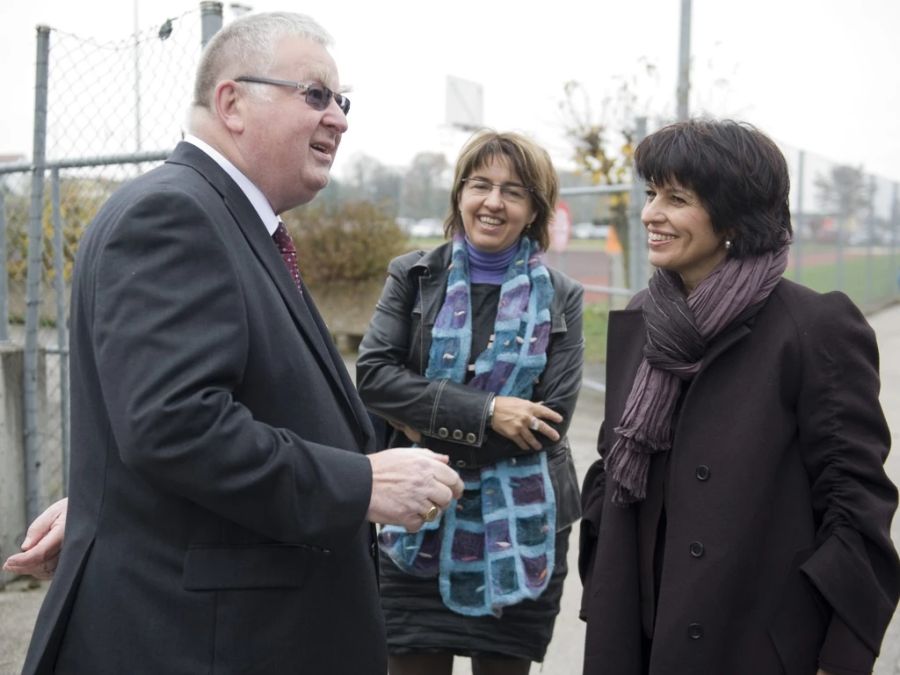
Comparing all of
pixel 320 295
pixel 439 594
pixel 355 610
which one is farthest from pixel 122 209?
pixel 320 295

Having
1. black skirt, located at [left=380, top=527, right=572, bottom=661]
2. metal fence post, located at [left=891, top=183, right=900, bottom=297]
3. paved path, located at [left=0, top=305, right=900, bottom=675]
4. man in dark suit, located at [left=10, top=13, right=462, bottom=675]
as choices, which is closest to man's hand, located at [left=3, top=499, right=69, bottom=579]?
man in dark suit, located at [left=10, top=13, right=462, bottom=675]

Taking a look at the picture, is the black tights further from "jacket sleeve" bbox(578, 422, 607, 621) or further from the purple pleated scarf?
the purple pleated scarf

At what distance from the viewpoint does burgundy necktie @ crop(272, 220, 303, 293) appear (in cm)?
209

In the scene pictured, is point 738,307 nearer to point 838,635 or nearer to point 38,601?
point 838,635

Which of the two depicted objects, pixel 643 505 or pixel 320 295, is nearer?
pixel 643 505

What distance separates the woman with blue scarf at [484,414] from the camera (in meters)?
2.87

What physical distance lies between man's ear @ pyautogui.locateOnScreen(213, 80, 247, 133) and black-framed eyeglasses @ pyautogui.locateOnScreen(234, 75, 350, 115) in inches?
1.0

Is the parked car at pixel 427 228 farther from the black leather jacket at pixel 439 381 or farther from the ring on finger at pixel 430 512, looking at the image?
the ring on finger at pixel 430 512

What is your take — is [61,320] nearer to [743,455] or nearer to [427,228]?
[743,455]

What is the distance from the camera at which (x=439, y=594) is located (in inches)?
116

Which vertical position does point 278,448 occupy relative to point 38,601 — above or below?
above

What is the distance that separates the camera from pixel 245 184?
78.1 inches

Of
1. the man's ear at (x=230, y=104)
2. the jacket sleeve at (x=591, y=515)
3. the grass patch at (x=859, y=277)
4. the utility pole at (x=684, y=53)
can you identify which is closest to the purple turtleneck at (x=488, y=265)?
the jacket sleeve at (x=591, y=515)

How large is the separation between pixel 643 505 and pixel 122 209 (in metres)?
1.40
